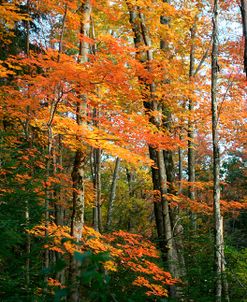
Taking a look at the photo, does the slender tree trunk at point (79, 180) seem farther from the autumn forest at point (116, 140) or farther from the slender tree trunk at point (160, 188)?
the slender tree trunk at point (160, 188)

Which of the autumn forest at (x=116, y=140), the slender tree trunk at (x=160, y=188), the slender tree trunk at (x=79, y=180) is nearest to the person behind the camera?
the autumn forest at (x=116, y=140)

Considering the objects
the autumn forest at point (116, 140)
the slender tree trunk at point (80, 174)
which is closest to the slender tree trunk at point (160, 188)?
the autumn forest at point (116, 140)

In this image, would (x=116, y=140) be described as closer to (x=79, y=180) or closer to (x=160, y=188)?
(x=79, y=180)

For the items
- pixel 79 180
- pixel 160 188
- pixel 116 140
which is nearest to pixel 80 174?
pixel 79 180

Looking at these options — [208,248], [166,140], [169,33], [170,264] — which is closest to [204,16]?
[169,33]

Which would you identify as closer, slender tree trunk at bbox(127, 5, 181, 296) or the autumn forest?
the autumn forest

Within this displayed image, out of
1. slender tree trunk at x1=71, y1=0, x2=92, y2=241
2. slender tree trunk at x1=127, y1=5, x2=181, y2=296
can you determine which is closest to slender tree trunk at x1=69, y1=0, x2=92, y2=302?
slender tree trunk at x1=71, y1=0, x2=92, y2=241

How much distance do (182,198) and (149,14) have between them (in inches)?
192

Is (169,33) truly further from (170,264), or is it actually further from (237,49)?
(170,264)

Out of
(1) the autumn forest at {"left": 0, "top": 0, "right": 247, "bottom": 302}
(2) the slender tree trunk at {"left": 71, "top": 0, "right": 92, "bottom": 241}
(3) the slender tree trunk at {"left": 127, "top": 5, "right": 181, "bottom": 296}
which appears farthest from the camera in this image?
(3) the slender tree trunk at {"left": 127, "top": 5, "right": 181, "bottom": 296}

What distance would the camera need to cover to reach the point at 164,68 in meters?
7.41

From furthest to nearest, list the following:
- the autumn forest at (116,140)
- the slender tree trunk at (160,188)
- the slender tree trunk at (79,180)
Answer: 1. the slender tree trunk at (160,188)
2. the slender tree trunk at (79,180)
3. the autumn forest at (116,140)

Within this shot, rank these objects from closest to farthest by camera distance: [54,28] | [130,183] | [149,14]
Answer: [149,14] → [54,28] → [130,183]

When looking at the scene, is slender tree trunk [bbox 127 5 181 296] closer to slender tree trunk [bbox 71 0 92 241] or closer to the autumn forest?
the autumn forest
